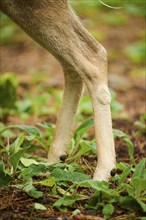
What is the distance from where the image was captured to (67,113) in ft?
13.4

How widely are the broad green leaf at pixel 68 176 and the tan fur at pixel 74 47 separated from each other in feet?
0.48

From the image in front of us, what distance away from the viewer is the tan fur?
3.66 m

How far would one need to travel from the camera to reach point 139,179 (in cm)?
310

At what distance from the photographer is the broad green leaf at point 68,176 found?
3.45 meters

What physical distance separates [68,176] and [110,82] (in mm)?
3838

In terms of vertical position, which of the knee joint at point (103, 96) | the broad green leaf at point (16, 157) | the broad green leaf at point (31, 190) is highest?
the knee joint at point (103, 96)

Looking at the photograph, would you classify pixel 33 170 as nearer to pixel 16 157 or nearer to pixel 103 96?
pixel 16 157

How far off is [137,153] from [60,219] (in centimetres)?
164

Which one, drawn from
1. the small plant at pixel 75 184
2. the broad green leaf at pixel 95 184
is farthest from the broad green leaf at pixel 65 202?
the broad green leaf at pixel 95 184

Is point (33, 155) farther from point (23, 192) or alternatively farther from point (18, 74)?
point (18, 74)

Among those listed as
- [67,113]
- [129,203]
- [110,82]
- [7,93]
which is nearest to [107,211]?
[129,203]

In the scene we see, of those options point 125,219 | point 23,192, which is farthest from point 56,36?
point 125,219

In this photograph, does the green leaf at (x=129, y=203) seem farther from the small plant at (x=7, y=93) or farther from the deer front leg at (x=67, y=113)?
the small plant at (x=7, y=93)

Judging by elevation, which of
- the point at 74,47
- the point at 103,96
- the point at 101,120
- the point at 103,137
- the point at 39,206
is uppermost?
the point at 74,47
